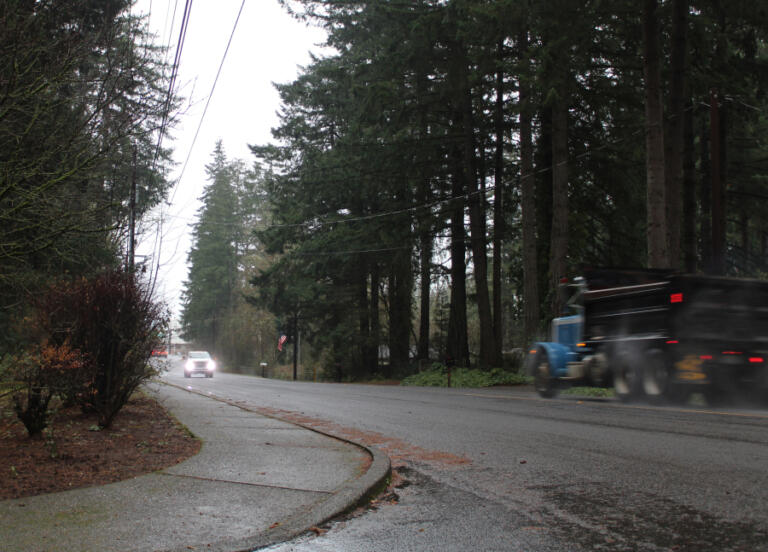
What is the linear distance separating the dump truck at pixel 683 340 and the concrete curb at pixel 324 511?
277 cm

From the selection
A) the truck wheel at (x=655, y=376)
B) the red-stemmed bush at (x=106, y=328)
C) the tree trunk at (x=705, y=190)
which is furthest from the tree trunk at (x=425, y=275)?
the truck wheel at (x=655, y=376)

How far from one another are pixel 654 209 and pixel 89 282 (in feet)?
40.1

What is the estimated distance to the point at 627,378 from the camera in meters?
7.07

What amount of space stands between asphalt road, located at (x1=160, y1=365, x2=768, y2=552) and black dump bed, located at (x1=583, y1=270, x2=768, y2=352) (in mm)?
1046

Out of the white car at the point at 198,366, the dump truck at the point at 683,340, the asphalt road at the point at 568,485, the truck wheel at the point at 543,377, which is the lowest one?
the white car at the point at 198,366

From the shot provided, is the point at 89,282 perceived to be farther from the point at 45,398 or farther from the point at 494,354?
the point at 494,354

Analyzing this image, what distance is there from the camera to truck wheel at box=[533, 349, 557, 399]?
32.5 feet

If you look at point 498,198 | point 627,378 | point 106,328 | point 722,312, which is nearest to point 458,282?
point 498,198

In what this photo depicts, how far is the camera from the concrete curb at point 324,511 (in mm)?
4512

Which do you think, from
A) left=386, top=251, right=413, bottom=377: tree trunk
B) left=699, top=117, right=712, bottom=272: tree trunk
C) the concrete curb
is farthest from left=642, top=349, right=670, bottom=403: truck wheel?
left=386, top=251, right=413, bottom=377: tree trunk

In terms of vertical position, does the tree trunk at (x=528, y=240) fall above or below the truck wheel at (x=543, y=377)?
above

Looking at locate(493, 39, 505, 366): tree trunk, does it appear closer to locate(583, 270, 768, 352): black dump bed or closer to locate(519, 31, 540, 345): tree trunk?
locate(519, 31, 540, 345): tree trunk

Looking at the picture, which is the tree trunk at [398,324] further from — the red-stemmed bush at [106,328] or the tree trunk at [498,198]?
the red-stemmed bush at [106,328]

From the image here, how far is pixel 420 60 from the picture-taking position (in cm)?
2605
